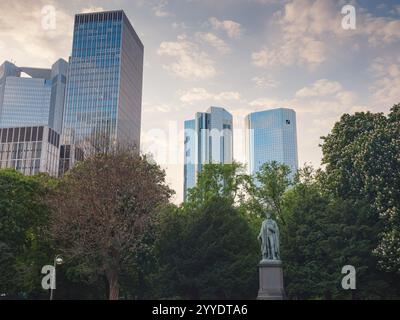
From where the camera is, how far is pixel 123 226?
111 ft

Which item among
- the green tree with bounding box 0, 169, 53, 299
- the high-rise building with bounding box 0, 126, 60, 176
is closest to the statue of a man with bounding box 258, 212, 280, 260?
the green tree with bounding box 0, 169, 53, 299

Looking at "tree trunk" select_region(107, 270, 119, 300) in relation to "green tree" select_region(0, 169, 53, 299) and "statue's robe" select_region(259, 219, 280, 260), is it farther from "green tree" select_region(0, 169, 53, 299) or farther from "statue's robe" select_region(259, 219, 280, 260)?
"statue's robe" select_region(259, 219, 280, 260)

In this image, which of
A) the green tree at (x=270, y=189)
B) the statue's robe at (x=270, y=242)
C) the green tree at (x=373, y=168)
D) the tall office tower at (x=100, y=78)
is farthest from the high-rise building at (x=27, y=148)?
the statue's robe at (x=270, y=242)

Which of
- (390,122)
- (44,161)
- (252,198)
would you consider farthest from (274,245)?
(44,161)

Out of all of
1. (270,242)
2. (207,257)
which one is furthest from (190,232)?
(270,242)

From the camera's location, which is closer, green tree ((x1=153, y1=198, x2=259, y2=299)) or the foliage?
the foliage

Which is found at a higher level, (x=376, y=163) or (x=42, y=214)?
(x=376, y=163)

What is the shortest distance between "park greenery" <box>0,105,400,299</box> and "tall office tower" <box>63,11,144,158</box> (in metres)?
115

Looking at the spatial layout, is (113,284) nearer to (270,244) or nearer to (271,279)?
(270,244)

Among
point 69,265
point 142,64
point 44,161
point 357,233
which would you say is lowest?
point 69,265

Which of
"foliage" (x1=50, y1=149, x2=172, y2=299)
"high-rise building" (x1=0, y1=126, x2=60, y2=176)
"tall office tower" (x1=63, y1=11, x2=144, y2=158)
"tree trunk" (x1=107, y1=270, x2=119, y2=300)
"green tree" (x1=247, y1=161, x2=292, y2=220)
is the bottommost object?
"tree trunk" (x1=107, y1=270, x2=119, y2=300)

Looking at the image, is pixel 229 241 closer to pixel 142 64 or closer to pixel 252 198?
pixel 252 198

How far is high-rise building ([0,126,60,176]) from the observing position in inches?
4626

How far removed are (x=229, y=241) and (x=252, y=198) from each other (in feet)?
35.1
